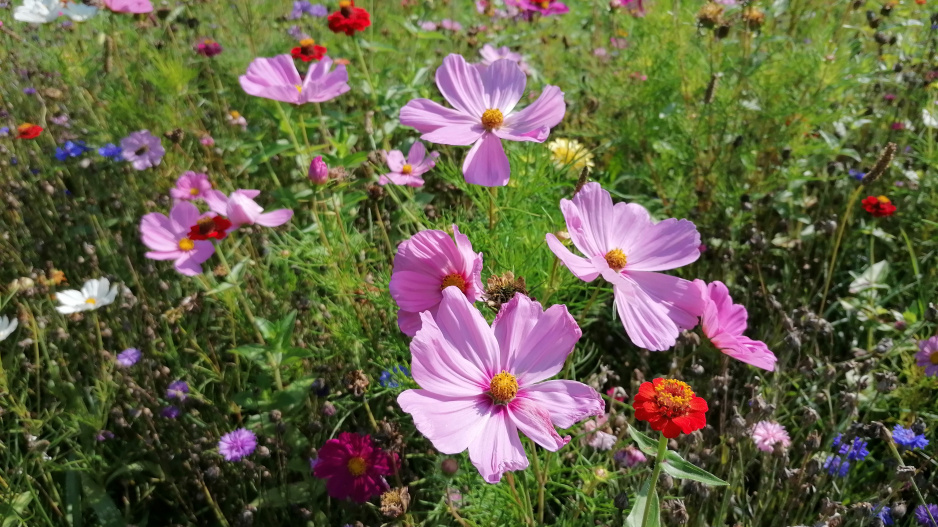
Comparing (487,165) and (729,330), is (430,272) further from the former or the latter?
(729,330)

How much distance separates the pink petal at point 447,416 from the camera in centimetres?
58

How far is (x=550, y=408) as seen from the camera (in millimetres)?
641

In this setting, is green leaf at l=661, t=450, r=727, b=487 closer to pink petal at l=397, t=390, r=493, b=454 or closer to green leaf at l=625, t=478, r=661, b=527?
green leaf at l=625, t=478, r=661, b=527

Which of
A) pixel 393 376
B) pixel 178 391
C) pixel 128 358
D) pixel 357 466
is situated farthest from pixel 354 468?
pixel 128 358

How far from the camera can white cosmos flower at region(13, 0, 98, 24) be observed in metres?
2.12

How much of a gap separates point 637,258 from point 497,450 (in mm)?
317

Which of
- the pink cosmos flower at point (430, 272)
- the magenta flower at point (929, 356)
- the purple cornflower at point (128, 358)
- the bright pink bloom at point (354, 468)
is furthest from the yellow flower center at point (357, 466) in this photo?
the magenta flower at point (929, 356)

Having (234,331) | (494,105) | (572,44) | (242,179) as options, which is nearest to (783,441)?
(494,105)

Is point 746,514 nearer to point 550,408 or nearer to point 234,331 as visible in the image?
point 550,408

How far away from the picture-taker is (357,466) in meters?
1.03

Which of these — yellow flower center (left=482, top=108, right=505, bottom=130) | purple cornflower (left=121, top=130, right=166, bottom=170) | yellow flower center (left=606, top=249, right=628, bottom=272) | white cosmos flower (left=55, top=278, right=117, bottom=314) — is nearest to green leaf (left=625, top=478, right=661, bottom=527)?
yellow flower center (left=606, top=249, right=628, bottom=272)

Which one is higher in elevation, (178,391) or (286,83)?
(286,83)

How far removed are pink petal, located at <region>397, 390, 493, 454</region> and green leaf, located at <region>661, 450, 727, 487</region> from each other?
0.20m

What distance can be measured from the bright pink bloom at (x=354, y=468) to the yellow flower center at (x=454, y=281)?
410mm
